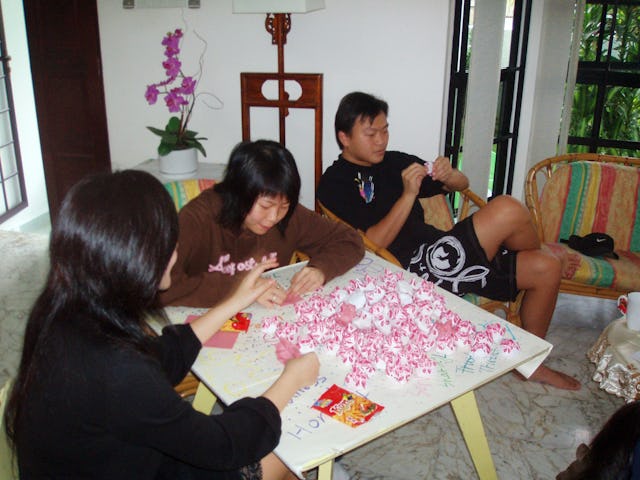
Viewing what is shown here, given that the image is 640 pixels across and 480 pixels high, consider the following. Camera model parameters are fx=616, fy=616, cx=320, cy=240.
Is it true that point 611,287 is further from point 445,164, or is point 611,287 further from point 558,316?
point 445,164

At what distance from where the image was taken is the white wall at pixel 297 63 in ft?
9.98

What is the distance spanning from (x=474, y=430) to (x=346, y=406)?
0.56 metres

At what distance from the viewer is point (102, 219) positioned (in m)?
0.99

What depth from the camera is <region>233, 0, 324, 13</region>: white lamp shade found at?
2.66 meters

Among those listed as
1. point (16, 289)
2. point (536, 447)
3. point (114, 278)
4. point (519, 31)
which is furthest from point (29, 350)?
point (519, 31)

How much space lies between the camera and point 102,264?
100 cm

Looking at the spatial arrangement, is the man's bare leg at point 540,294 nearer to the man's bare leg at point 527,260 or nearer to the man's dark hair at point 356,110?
the man's bare leg at point 527,260

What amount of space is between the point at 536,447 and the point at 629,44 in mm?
2557

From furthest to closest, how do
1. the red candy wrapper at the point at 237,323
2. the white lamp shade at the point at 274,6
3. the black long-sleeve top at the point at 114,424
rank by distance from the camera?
the white lamp shade at the point at 274,6 → the red candy wrapper at the point at 237,323 → the black long-sleeve top at the point at 114,424

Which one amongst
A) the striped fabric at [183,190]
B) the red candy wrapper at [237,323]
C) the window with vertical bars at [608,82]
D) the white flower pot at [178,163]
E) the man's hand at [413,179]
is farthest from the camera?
the window with vertical bars at [608,82]

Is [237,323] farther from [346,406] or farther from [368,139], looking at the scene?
[368,139]

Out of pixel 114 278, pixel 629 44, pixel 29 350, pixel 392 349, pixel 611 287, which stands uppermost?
pixel 629 44

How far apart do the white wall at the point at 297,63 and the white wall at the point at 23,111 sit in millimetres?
1211

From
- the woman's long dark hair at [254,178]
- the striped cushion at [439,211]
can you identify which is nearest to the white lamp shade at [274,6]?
the striped cushion at [439,211]
